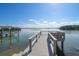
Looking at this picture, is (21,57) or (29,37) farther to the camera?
(29,37)

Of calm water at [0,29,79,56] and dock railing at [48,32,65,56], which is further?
calm water at [0,29,79,56]

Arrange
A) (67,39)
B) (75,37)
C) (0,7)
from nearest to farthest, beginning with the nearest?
1. (0,7)
2. (75,37)
3. (67,39)

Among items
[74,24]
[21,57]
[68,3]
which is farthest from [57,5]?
[21,57]

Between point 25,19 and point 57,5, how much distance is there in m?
0.84

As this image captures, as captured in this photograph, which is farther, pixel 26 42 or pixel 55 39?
pixel 26 42

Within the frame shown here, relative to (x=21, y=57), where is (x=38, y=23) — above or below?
Result: above

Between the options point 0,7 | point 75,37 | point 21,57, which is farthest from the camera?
point 75,37

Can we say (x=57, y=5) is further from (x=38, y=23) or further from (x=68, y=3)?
(x=38, y=23)

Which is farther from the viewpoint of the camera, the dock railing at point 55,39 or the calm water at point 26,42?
the calm water at point 26,42

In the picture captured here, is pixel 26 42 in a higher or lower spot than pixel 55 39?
lower

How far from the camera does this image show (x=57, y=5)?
457 cm

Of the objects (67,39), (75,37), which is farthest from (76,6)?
(67,39)

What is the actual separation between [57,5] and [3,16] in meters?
1.23

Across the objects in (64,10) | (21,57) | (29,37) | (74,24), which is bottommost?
(21,57)
